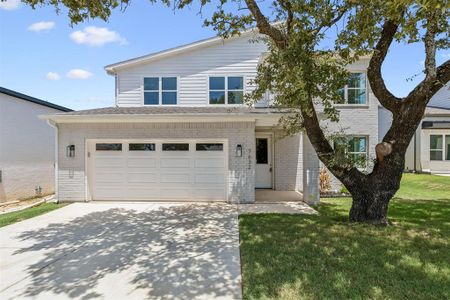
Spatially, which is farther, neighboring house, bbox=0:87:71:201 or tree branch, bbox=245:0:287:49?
neighboring house, bbox=0:87:71:201

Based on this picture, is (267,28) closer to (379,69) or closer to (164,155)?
(379,69)

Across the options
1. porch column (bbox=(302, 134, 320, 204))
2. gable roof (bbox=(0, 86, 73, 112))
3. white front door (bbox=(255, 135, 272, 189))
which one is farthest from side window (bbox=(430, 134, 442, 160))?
gable roof (bbox=(0, 86, 73, 112))

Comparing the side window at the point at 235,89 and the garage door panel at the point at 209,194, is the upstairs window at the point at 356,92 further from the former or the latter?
the garage door panel at the point at 209,194

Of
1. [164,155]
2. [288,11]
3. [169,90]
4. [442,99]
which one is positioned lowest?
[164,155]

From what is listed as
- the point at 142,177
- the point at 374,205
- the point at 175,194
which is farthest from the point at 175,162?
the point at 374,205

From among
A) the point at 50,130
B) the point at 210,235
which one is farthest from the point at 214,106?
the point at 50,130

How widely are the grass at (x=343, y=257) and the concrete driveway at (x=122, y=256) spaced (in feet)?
1.63

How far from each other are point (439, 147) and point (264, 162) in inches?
523

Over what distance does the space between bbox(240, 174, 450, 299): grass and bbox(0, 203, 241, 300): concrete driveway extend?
50cm

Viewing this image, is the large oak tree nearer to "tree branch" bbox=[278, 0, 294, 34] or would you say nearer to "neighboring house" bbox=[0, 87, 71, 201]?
"tree branch" bbox=[278, 0, 294, 34]

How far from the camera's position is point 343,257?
5121mm

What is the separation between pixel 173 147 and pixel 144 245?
5.42 metres

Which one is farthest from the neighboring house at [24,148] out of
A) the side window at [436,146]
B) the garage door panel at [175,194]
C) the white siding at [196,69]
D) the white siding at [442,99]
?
A: the white siding at [442,99]

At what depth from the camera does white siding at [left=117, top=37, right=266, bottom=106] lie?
1380 centimetres
